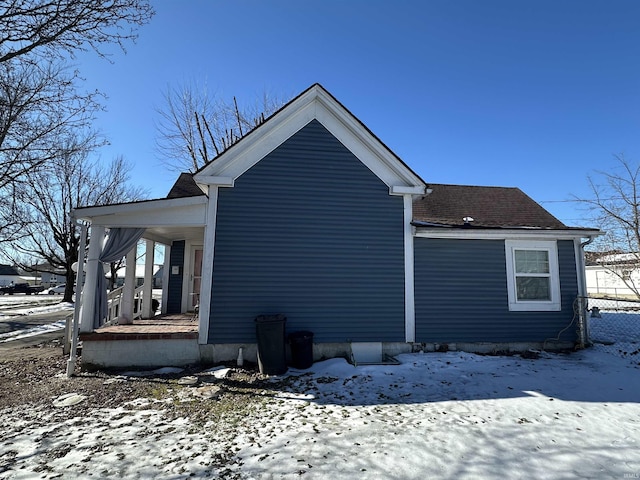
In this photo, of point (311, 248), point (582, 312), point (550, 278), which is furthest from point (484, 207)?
point (311, 248)

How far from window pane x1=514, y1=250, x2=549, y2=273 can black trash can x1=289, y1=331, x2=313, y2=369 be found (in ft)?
18.0

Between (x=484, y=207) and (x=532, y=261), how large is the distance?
116 inches

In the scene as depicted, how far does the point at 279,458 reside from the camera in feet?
11.1

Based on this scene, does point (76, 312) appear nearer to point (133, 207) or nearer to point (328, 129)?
point (133, 207)

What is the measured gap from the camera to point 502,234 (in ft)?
25.7

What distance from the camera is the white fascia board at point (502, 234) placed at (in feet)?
25.1

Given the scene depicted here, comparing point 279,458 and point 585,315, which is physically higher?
point 585,315

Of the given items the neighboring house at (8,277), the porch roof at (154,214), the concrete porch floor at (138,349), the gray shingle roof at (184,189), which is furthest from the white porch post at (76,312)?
the neighboring house at (8,277)

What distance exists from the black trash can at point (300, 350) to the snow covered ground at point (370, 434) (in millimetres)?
685

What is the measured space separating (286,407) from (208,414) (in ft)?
3.55

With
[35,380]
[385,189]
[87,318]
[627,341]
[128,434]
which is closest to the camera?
[128,434]

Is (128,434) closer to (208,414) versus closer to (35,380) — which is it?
(208,414)

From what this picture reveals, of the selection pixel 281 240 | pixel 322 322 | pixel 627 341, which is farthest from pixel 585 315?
pixel 281 240

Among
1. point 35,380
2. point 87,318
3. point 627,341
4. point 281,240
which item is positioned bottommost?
point 35,380
